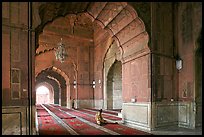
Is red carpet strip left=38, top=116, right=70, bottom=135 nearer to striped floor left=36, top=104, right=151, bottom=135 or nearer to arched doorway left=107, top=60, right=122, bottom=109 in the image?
striped floor left=36, top=104, right=151, bottom=135

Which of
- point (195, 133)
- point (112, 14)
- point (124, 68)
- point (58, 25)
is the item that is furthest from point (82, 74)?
point (195, 133)

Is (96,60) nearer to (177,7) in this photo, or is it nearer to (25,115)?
(177,7)

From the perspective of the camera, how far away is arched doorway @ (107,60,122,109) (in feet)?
66.7

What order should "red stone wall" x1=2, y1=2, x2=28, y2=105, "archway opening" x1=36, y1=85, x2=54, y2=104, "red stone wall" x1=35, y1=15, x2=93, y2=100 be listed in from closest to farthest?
"red stone wall" x1=2, y1=2, x2=28, y2=105 → "red stone wall" x1=35, y1=15, x2=93, y2=100 → "archway opening" x1=36, y1=85, x2=54, y2=104

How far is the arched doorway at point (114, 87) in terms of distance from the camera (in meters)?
20.3

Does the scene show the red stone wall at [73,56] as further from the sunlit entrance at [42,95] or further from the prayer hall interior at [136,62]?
the sunlit entrance at [42,95]

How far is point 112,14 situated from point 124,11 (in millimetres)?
633

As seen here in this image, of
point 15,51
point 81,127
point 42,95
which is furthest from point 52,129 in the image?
point 42,95

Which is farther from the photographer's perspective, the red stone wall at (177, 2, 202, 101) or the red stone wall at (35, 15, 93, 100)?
the red stone wall at (35, 15, 93, 100)

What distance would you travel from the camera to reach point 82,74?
73.4ft

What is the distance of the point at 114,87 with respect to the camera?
67.5 ft

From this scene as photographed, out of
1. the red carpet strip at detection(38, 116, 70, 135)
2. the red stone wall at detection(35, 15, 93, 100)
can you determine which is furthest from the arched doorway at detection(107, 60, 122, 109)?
the red carpet strip at detection(38, 116, 70, 135)

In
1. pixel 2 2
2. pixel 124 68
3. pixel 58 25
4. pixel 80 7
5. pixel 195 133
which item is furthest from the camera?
pixel 58 25

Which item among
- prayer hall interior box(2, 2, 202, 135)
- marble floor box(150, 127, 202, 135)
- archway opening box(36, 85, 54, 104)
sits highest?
prayer hall interior box(2, 2, 202, 135)
